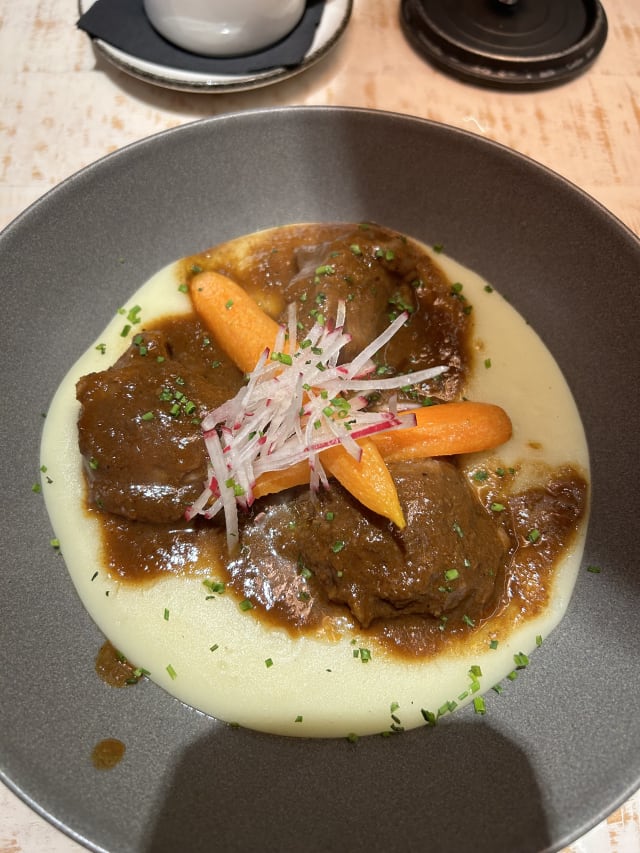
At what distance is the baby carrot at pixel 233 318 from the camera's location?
257cm

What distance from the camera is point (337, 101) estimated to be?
3527 millimetres

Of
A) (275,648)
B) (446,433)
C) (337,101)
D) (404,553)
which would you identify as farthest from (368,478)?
(337,101)

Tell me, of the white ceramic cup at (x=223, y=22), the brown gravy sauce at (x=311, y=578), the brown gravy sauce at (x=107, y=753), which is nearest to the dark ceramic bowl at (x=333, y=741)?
the brown gravy sauce at (x=107, y=753)

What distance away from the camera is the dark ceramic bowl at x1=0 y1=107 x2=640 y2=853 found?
6.02 ft

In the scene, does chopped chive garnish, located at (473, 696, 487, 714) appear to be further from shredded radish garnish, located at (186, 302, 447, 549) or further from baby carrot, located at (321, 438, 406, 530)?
shredded radish garnish, located at (186, 302, 447, 549)

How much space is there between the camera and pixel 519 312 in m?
2.81

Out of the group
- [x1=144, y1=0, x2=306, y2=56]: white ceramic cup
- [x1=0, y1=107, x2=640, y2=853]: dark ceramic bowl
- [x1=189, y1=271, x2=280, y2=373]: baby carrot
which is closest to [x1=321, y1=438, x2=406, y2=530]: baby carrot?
[x1=189, y1=271, x2=280, y2=373]: baby carrot

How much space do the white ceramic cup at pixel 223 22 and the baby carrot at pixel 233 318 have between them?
4.55 ft

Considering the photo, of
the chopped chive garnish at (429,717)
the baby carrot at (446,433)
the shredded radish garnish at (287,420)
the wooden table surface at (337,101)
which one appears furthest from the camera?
the wooden table surface at (337,101)

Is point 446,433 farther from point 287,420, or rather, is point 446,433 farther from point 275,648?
point 275,648

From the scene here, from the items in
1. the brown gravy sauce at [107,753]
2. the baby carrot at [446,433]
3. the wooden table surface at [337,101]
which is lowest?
the brown gravy sauce at [107,753]

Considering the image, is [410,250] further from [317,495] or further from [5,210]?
[5,210]

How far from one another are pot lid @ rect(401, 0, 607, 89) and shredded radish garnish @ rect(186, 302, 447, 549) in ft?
7.45

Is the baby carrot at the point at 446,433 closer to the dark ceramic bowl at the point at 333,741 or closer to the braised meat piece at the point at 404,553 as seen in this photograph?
the braised meat piece at the point at 404,553
